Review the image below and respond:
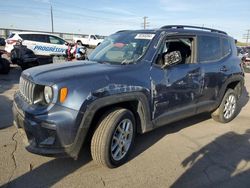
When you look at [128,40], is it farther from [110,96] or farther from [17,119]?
[17,119]

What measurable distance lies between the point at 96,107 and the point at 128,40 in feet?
5.63

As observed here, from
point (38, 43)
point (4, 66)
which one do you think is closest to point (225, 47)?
point (4, 66)

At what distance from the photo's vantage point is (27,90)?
3684mm

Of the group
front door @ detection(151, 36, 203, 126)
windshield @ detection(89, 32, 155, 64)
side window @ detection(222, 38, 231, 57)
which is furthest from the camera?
side window @ detection(222, 38, 231, 57)

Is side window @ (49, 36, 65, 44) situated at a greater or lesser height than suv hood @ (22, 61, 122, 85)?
greater

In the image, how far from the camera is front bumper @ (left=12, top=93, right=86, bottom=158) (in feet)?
10.5

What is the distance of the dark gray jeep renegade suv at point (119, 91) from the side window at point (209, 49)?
19mm

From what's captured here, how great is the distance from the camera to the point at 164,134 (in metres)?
5.25

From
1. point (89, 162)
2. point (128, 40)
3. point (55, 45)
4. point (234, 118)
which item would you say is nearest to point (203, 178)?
point (89, 162)

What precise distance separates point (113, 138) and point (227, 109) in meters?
3.43

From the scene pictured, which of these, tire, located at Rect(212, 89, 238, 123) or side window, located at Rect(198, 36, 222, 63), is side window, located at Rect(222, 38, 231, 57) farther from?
tire, located at Rect(212, 89, 238, 123)

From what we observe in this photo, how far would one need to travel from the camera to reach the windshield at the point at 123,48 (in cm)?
431

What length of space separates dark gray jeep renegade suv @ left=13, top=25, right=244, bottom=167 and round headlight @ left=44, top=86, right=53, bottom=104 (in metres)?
0.01

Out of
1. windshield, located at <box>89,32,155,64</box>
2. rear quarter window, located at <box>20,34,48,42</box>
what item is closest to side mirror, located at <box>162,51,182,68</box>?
windshield, located at <box>89,32,155,64</box>
